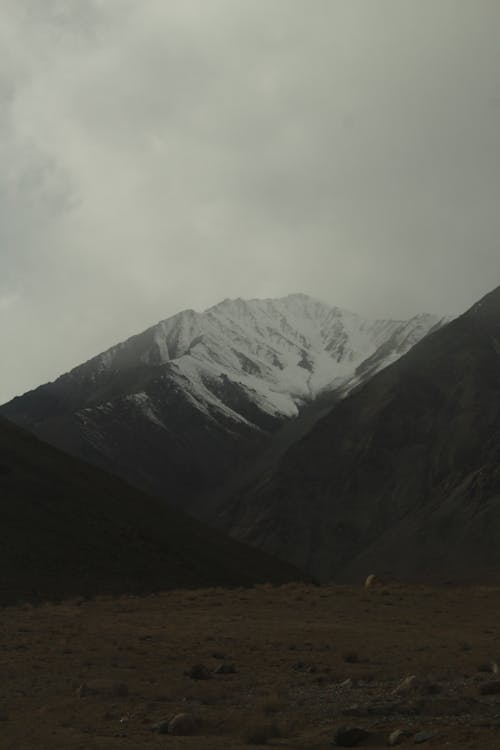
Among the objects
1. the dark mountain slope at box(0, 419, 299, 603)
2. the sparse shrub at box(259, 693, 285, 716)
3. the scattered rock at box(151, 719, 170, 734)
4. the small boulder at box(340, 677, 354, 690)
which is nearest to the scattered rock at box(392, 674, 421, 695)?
the small boulder at box(340, 677, 354, 690)

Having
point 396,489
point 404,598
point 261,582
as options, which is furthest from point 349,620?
point 396,489

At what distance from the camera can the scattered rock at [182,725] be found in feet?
55.6

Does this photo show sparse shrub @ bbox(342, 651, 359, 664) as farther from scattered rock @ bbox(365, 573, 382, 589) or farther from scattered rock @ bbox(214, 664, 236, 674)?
scattered rock @ bbox(365, 573, 382, 589)

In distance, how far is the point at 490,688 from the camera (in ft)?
63.0

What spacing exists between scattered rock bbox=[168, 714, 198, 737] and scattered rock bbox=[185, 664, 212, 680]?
19.3 feet

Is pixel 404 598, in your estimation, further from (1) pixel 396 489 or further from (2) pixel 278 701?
(1) pixel 396 489

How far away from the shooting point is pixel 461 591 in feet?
144

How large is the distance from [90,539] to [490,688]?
46.7 m

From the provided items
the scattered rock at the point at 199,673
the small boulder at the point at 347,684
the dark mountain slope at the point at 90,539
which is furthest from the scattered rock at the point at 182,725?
the dark mountain slope at the point at 90,539

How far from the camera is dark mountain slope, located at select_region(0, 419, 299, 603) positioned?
5481 centimetres

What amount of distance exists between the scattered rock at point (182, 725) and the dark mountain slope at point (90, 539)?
1288 inches

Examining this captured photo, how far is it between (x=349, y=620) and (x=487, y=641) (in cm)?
714

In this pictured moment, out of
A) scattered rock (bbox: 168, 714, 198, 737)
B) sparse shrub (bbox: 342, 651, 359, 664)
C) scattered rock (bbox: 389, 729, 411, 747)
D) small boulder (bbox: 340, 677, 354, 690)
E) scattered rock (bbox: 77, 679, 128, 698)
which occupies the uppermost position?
scattered rock (bbox: 77, 679, 128, 698)

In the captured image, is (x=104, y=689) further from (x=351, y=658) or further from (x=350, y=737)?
(x=350, y=737)
